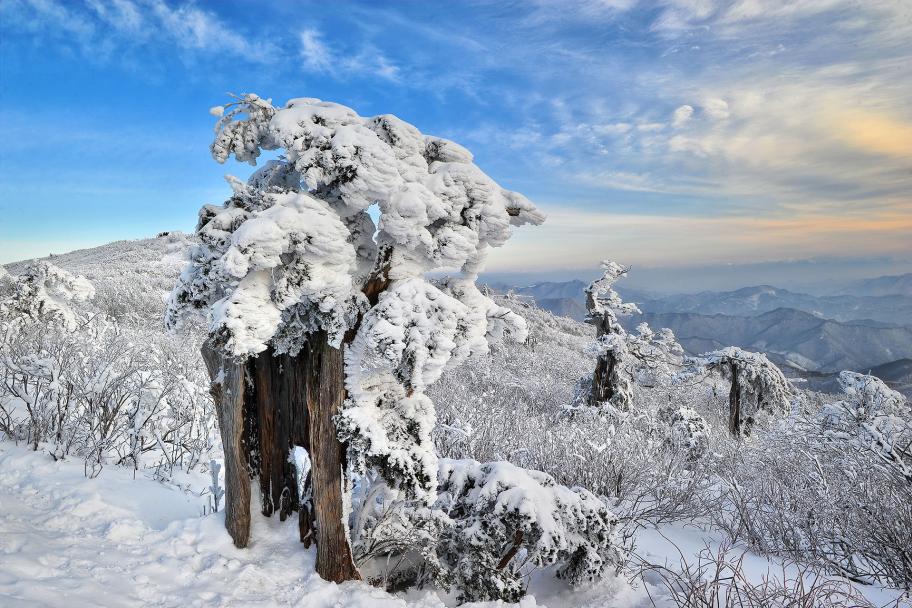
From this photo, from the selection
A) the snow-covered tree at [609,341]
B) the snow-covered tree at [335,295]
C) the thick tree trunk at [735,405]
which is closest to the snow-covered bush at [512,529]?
the snow-covered tree at [335,295]

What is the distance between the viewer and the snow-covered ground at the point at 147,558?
2.57 metres

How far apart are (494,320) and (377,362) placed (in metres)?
1.01

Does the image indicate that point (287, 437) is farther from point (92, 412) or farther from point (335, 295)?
point (92, 412)

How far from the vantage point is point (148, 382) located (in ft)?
20.4

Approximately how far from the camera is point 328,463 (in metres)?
3.21

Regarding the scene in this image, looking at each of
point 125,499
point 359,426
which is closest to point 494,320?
point 359,426

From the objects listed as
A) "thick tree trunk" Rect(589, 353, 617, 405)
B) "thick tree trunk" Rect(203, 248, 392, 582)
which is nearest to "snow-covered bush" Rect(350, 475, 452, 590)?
"thick tree trunk" Rect(203, 248, 392, 582)

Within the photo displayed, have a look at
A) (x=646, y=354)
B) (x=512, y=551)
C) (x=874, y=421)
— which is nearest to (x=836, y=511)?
(x=874, y=421)

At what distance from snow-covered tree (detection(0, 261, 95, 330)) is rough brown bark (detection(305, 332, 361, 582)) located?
937cm

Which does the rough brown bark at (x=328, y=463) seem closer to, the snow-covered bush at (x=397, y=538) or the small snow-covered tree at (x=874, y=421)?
the snow-covered bush at (x=397, y=538)

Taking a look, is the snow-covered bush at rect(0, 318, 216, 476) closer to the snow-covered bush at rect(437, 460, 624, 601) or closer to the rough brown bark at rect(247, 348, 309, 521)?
the rough brown bark at rect(247, 348, 309, 521)

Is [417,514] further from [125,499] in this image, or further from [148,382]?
[148,382]

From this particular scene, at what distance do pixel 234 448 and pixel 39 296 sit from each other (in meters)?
10.1

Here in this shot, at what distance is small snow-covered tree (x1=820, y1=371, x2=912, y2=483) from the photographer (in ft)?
15.2
